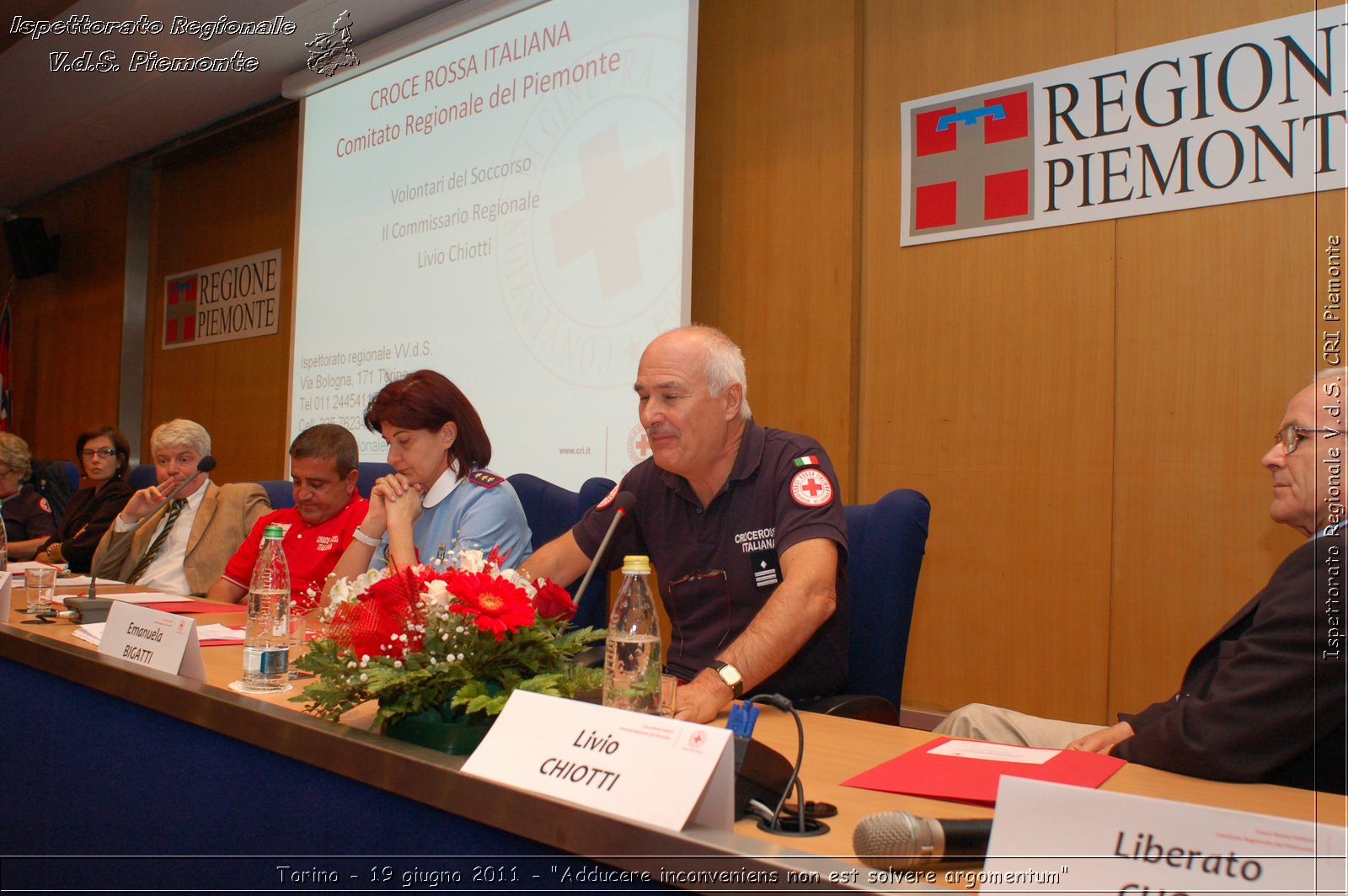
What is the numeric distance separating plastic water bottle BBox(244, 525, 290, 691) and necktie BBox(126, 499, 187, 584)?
1.79 meters

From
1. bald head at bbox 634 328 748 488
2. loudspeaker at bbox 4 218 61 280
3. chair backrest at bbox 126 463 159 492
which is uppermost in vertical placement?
loudspeaker at bbox 4 218 61 280

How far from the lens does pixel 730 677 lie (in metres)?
1.43

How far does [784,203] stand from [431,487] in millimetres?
1809

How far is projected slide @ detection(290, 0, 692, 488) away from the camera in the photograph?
3598 mm

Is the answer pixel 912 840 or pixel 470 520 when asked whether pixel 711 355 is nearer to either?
pixel 470 520

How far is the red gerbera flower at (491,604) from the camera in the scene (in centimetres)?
114

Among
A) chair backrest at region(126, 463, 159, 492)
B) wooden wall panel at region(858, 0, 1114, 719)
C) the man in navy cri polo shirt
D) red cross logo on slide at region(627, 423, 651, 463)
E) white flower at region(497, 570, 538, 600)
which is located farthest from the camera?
chair backrest at region(126, 463, 159, 492)

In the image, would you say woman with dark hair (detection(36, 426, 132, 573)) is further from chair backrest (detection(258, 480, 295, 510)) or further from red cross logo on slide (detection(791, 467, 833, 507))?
red cross logo on slide (detection(791, 467, 833, 507))

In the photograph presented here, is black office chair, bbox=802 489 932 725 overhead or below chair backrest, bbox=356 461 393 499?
below

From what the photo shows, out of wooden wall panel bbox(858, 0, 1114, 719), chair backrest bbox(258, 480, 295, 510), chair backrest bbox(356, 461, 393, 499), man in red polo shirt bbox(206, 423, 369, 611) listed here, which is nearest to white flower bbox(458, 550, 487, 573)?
man in red polo shirt bbox(206, 423, 369, 611)

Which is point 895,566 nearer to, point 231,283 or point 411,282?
point 411,282

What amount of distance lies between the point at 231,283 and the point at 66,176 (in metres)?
2.27

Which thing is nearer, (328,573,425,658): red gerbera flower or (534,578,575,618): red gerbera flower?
(328,573,425,658): red gerbera flower

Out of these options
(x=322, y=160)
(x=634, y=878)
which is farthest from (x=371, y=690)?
(x=322, y=160)
